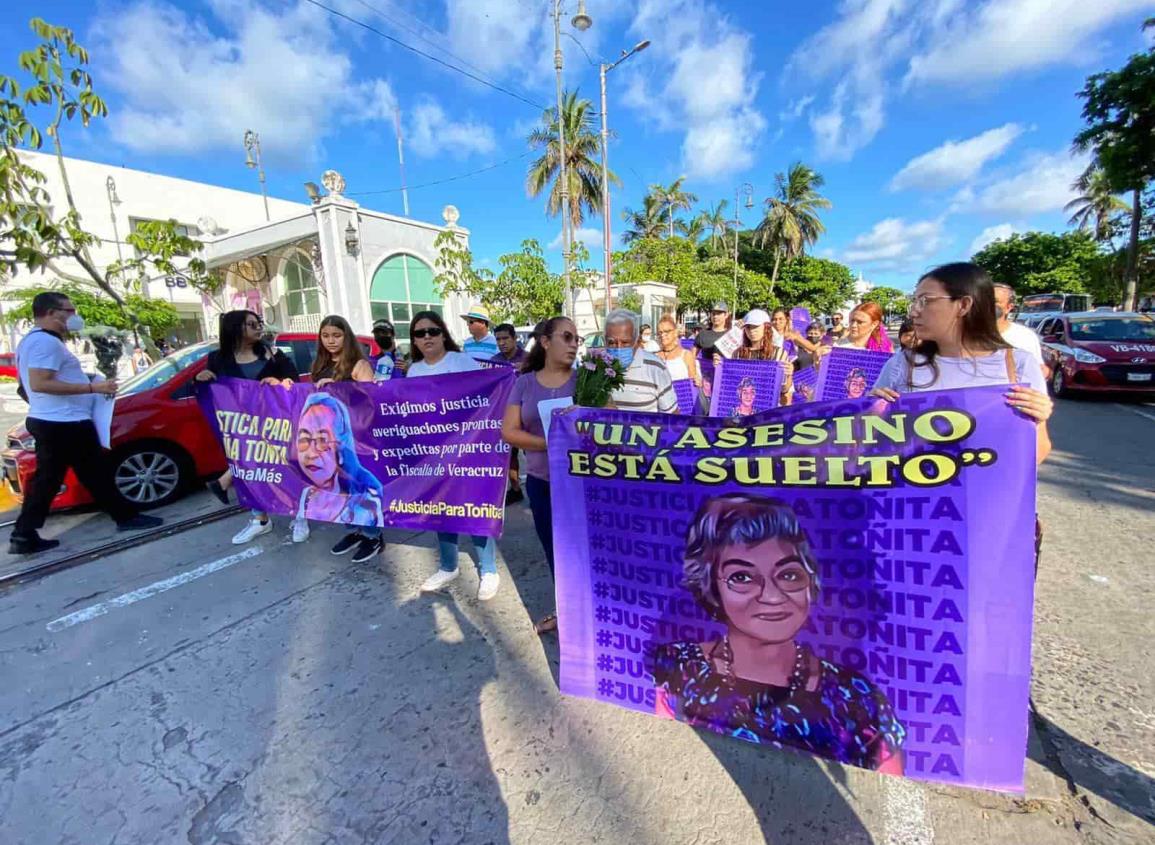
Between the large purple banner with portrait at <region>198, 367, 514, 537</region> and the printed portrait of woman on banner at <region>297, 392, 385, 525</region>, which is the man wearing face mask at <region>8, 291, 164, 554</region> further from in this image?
the printed portrait of woman on banner at <region>297, 392, 385, 525</region>

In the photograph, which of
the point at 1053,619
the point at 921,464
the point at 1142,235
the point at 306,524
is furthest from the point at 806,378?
the point at 1142,235

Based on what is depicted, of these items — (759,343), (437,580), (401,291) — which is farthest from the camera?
(401,291)

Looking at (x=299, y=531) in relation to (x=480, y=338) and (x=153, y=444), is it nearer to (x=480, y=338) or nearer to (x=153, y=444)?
(x=153, y=444)

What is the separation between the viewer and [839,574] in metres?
1.77

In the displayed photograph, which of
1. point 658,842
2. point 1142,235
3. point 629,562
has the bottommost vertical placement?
point 658,842

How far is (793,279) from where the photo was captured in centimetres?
4944

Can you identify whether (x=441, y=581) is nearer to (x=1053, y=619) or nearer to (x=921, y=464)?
(x=921, y=464)

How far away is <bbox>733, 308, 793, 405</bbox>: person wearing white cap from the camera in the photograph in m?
5.12

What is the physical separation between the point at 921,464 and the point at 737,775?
132cm

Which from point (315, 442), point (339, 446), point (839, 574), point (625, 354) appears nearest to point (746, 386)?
point (625, 354)

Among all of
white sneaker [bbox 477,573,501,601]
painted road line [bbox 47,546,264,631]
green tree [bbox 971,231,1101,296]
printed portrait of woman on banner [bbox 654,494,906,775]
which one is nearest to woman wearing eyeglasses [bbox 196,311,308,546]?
painted road line [bbox 47,546,264,631]

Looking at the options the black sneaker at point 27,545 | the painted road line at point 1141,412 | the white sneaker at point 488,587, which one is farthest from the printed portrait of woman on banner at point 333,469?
the painted road line at point 1141,412

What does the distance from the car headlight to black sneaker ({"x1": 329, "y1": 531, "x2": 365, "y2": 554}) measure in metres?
11.7

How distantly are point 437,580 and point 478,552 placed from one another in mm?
374
